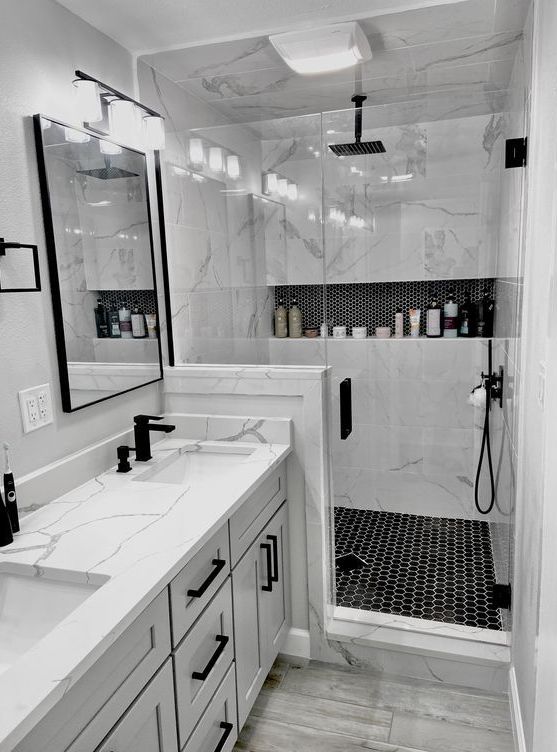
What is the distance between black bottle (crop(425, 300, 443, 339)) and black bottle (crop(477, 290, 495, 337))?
17 centimetres

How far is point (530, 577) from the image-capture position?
168 centimetres

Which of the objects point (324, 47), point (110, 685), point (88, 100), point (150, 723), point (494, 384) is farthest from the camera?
point (494, 384)

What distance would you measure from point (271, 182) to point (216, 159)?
248 mm

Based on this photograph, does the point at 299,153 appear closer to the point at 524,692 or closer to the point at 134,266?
the point at 134,266

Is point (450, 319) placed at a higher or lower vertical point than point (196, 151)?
lower

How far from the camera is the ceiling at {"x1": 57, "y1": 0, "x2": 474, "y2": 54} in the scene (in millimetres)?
1892

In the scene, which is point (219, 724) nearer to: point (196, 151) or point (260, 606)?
point (260, 606)

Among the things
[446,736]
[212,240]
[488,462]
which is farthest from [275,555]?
[212,240]

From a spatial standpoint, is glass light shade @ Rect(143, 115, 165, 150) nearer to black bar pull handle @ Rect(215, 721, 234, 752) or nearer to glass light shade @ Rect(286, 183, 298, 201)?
glass light shade @ Rect(286, 183, 298, 201)

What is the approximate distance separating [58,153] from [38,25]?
37 cm

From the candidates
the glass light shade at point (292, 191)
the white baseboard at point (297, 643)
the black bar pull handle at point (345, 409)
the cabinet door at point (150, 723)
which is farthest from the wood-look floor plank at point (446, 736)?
the glass light shade at point (292, 191)

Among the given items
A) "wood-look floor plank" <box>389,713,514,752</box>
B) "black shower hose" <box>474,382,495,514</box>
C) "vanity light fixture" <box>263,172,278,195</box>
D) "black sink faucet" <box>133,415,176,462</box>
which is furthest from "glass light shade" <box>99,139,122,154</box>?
"wood-look floor plank" <box>389,713,514,752</box>

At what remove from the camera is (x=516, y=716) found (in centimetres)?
191

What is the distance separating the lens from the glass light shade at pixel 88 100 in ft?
5.93
